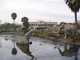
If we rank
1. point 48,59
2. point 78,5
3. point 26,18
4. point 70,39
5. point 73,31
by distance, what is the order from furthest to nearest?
point 26,18
point 73,31
point 70,39
point 78,5
point 48,59

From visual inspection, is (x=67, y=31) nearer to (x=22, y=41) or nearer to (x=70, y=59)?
(x=22, y=41)

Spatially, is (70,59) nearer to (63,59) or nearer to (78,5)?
(63,59)

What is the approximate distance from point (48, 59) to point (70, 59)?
10.8 feet

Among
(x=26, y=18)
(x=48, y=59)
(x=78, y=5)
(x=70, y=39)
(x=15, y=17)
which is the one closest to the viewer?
(x=48, y=59)

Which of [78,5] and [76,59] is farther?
[78,5]

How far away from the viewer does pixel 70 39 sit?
5866cm

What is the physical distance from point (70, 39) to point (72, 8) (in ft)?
27.1

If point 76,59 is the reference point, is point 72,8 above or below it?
above

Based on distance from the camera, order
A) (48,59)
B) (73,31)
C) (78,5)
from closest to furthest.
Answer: (48,59)
(78,5)
(73,31)

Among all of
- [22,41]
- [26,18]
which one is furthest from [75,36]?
[26,18]

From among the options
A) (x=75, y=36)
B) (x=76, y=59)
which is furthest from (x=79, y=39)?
(x=76, y=59)

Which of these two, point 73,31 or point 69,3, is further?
point 73,31

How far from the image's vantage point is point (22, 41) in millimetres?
55938

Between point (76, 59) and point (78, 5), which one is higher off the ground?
point (78, 5)
